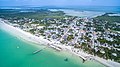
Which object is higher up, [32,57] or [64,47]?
[64,47]

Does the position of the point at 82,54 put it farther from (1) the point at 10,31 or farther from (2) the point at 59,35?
(1) the point at 10,31

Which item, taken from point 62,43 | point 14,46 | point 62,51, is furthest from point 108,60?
point 14,46

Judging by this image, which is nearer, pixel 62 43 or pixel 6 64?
pixel 6 64

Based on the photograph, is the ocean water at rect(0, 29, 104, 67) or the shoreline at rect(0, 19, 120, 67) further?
the ocean water at rect(0, 29, 104, 67)

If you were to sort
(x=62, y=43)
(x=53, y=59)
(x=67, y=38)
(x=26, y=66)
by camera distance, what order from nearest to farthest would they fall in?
(x=26, y=66) → (x=53, y=59) → (x=62, y=43) → (x=67, y=38)

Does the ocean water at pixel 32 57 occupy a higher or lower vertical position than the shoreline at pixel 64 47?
lower

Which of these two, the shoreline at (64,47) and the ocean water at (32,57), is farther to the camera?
the ocean water at (32,57)

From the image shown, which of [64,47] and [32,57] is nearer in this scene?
[32,57]

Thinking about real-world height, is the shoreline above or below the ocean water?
above
